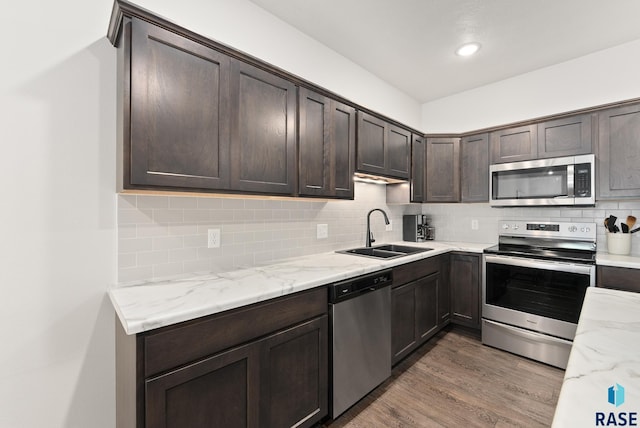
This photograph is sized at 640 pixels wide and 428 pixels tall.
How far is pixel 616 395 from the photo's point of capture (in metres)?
0.61

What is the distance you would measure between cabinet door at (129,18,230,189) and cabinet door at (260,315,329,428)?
0.91m

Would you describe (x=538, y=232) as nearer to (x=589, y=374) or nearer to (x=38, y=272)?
(x=589, y=374)

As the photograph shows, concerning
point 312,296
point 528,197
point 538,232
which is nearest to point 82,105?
point 312,296

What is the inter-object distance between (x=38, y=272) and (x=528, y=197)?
3669 millimetres

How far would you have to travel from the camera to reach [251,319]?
137 centimetres

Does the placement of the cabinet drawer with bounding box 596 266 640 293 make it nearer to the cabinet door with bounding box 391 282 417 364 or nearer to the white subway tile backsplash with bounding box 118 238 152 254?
the cabinet door with bounding box 391 282 417 364

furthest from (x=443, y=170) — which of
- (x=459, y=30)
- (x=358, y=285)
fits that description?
(x=358, y=285)

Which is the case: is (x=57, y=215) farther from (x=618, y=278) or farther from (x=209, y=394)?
(x=618, y=278)

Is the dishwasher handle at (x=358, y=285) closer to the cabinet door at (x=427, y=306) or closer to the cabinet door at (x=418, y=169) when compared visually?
the cabinet door at (x=427, y=306)

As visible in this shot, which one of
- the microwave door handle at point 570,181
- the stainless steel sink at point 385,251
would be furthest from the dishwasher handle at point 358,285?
the microwave door handle at point 570,181

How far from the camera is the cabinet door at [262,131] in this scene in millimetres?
1653

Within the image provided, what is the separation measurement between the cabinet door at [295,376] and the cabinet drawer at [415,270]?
0.84m

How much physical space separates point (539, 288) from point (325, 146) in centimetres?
223

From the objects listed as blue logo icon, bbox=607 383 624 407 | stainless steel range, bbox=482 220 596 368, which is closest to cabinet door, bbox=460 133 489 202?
stainless steel range, bbox=482 220 596 368
